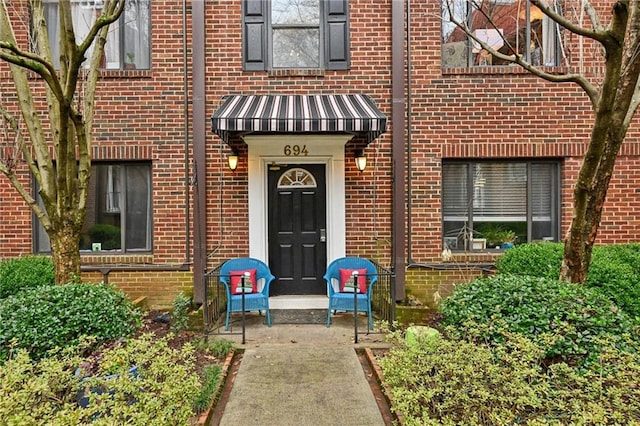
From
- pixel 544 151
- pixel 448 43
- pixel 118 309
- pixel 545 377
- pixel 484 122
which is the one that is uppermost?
pixel 448 43

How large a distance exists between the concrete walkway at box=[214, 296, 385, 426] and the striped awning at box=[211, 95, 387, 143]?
2787mm

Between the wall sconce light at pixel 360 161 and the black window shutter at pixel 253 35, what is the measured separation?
2140 millimetres

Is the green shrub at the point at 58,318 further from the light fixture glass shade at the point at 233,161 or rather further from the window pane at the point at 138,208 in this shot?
the light fixture glass shade at the point at 233,161

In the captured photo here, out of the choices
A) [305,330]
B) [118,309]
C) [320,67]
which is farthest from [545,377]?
[320,67]

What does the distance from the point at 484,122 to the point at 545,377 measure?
4.69m

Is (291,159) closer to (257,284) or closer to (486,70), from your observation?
(257,284)

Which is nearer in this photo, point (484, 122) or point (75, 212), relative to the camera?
point (75, 212)

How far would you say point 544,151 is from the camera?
21.8 ft

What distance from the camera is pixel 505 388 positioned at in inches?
113

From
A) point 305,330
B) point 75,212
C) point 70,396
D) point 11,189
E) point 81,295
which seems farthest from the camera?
point 11,189

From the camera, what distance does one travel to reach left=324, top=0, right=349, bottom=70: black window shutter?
263 inches

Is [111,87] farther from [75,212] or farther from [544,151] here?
[544,151]

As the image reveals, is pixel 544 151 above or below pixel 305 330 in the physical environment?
above

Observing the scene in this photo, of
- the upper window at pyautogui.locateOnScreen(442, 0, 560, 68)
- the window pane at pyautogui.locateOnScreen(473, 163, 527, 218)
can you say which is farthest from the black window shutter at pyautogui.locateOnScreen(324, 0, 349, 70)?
the window pane at pyautogui.locateOnScreen(473, 163, 527, 218)
